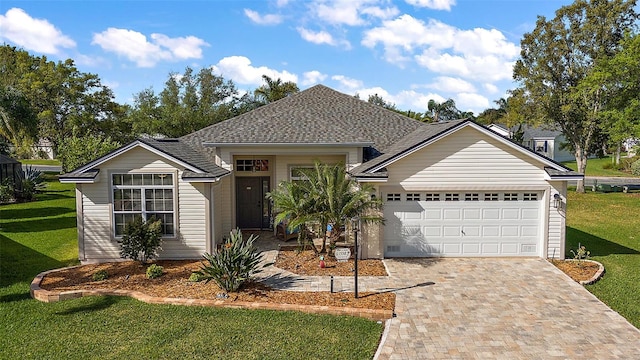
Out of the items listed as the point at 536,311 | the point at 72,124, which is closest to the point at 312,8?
the point at 536,311

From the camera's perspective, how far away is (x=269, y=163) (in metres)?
16.3

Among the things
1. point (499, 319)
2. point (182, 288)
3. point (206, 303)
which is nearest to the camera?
point (499, 319)

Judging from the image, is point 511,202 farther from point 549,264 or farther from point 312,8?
point 312,8

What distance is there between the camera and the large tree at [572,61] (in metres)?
28.9

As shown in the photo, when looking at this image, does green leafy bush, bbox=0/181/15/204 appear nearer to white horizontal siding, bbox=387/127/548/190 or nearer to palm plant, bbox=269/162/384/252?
palm plant, bbox=269/162/384/252

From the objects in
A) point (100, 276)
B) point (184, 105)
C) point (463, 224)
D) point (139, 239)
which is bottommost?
point (100, 276)

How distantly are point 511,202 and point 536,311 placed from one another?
4.77 m

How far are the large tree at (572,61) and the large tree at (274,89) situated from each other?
21082 mm

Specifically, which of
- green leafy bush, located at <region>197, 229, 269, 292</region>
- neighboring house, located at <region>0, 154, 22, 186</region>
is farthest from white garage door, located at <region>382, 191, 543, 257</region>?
neighboring house, located at <region>0, 154, 22, 186</region>

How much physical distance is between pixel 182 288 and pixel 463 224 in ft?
28.2

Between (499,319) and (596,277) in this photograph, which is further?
(596,277)

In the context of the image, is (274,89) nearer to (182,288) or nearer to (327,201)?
(327,201)

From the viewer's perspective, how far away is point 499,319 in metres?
8.01

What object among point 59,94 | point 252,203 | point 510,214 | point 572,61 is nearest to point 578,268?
point 510,214
